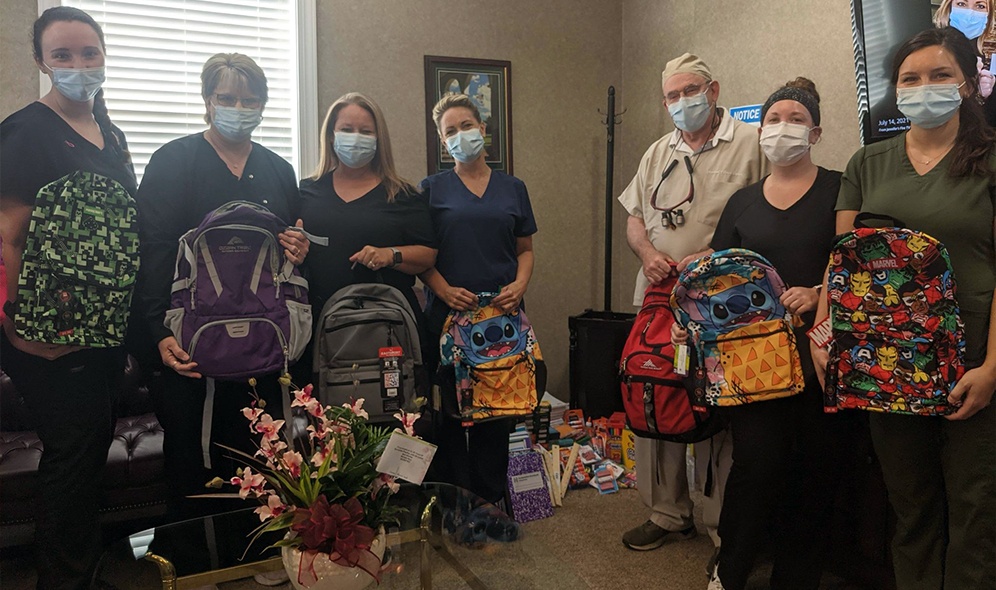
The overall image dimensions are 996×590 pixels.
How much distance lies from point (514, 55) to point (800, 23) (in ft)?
5.40

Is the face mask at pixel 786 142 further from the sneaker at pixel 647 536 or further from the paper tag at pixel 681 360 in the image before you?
the sneaker at pixel 647 536

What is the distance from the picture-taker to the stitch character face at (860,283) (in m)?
1.75

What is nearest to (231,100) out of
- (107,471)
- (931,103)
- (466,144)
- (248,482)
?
(466,144)

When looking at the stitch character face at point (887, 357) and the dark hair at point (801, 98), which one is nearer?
the stitch character face at point (887, 357)

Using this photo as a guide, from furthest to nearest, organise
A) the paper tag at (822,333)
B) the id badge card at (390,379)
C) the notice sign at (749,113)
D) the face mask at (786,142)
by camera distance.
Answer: the notice sign at (749,113) → the id badge card at (390,379) → the face mask at (786,142) → the paper tag at (822,333)

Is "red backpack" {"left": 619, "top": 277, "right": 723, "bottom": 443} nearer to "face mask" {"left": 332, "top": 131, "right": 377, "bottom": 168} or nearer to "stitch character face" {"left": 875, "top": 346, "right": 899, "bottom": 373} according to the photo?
"stitch character face" {"left": 875, "top": 346, "right": 899, "bottom": 373}

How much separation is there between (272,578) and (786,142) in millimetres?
1920

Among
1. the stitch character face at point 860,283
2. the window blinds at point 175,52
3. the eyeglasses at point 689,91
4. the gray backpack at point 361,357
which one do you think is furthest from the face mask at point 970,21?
the window blinds at point 175,52

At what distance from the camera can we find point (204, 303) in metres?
1.95

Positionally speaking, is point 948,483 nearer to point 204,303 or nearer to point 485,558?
point 485,558

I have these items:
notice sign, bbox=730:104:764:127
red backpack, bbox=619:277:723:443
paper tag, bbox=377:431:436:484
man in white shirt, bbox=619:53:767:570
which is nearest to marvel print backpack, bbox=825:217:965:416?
red backpack, bbox=619:277:723:443

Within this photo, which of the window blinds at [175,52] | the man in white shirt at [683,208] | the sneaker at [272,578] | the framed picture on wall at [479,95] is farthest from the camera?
the framed picture on wall at [479,95]

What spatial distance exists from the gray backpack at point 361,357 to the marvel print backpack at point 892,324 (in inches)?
50.8

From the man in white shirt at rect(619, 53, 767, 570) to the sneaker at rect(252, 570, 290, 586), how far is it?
139 cm
